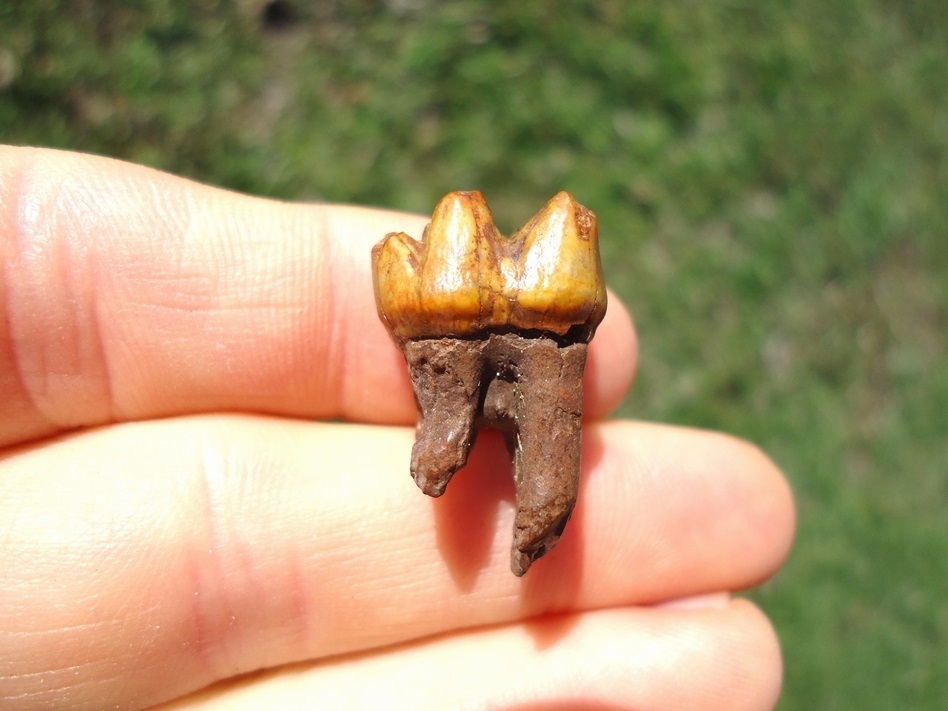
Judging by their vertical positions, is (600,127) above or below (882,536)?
above

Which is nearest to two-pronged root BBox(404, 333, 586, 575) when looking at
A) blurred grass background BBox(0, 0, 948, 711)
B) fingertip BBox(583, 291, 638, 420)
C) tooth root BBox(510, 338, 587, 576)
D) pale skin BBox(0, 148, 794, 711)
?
tooth root BBox(510, 338, 587, 576)

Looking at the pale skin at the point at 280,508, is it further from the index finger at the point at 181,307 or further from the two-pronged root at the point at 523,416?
the two-pronged root at the point at 523,416

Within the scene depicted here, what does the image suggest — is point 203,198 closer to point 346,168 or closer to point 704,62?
point 346,168

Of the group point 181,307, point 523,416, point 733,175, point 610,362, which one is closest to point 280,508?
point 181,307

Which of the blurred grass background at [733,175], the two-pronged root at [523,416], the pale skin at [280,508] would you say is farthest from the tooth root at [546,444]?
the blurred grass background at [733,175]

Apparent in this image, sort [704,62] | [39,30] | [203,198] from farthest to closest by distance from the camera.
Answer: [704,62]
[39,30]
[203,198]

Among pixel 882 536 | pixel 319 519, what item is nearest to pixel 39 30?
pixel 319 519

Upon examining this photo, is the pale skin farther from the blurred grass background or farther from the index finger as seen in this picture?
the blurred grass background
